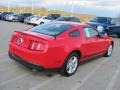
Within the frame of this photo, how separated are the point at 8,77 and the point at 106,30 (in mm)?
15255

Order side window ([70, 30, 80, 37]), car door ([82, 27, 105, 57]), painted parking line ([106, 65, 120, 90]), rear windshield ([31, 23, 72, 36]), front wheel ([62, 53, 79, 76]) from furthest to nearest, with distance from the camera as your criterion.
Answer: car door ([82, 27, 105, 57])
side window ([70, 30, 80, 37])
rear windshield ([31, 23, 72, 36])
front wheel ([62, 53, 79, 76])
painted parking line ([106, 65, 120, 90])

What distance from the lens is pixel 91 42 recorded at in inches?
311

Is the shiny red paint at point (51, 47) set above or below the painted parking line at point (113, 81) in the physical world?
above

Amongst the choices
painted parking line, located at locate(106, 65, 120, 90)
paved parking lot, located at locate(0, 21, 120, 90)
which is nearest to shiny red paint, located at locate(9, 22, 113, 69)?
paved parking lot, located at locate(0, 21, 120, 90)

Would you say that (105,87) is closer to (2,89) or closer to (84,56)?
(84,56)

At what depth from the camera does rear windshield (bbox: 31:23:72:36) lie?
6.95 meters

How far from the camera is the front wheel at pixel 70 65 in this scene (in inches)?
265

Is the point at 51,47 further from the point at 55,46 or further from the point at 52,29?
the point at 52,29

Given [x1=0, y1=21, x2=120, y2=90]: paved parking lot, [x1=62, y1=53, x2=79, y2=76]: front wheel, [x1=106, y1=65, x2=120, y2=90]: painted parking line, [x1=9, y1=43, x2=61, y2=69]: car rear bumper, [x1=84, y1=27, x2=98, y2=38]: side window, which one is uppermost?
[x1=84, y1=27, x2=98, y2=38]: side window

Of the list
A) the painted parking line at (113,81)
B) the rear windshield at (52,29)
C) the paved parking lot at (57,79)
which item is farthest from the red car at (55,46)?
the painted parking line at (113,81)

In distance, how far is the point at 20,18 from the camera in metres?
37.8

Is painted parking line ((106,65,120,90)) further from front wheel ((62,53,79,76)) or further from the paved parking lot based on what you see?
front wheel ((62,53,79,76))

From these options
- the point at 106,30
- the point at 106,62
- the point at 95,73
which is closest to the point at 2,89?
the point at 95,73

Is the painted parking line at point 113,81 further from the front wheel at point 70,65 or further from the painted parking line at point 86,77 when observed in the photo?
the front wheel at point 70,65
